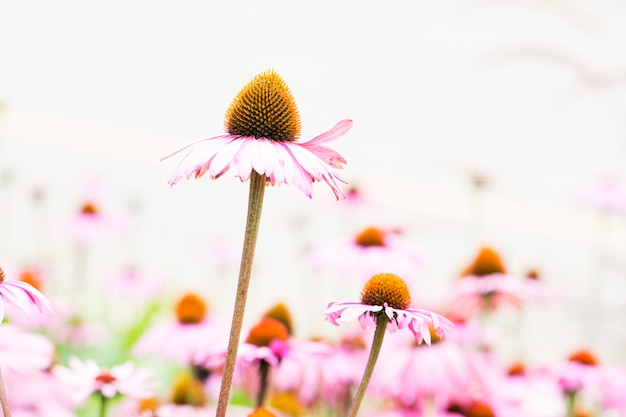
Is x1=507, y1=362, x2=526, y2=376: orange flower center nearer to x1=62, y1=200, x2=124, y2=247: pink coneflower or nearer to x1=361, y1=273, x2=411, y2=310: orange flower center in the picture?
x1=361, y1=273, x2=411, y2=310: orange flower center

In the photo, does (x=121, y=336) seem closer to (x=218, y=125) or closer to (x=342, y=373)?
(x=342, y=373)

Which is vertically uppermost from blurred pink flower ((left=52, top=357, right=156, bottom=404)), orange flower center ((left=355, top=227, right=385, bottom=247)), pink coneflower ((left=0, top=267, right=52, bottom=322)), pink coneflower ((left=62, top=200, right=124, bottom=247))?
orange flower center ((left=355, top=227, right=385, bottom=247))

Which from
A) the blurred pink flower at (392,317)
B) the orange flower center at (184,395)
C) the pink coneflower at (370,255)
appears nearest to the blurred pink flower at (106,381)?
the orange flower center at (184,395)

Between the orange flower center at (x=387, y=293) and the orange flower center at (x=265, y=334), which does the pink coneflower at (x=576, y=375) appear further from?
the orange flower center at (x=387, y=293)

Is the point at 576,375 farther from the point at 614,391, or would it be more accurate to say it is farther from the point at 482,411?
the point at 482,411

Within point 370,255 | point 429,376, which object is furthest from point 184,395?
point 370,255

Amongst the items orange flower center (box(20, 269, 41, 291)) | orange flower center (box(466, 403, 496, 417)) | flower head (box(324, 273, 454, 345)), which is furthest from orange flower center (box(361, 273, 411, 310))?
orange flower center (box(20, 269, 41, 291))

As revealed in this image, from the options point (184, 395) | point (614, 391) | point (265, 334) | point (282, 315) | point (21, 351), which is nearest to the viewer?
point (21, 351)
